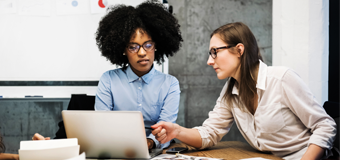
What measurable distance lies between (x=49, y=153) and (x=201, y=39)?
224 centimetres

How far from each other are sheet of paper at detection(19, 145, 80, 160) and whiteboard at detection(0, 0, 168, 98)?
2010 millimetres

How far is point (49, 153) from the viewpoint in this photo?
2.56 ft

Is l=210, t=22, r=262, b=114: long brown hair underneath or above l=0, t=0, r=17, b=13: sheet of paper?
underneath

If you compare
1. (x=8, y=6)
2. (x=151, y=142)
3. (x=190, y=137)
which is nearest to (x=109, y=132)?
(x=151, y=142)

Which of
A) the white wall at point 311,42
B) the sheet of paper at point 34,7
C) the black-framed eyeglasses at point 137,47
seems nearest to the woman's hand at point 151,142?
the black-framed eyeglasses at point 137,47

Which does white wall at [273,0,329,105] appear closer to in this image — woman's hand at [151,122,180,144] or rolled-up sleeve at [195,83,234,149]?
rolled-up sleeve at [195,83,234,149]

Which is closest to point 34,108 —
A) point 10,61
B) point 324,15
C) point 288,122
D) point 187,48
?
point 10,61

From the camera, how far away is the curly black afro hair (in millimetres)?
1715

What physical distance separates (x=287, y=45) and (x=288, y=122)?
1327 millimetres

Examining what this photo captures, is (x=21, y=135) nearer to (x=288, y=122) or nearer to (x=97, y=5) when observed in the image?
(x=97, y=5)

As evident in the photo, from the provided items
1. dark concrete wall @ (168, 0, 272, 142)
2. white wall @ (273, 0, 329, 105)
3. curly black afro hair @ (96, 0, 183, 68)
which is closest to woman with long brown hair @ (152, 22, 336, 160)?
curly black afro hair @ (96, 0, 183, 68)

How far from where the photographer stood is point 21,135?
8.59 feet

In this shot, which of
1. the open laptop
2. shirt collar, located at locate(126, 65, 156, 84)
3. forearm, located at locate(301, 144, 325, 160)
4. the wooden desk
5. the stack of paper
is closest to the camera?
the stack of paper

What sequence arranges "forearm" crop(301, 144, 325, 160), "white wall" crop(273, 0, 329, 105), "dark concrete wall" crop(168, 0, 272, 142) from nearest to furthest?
"forearm" crop(301, 144, 325, 160) → "white wall" crop(273, 0, 329, 105) → "dark concrete wall" crop(168, 0, 272, 142)
